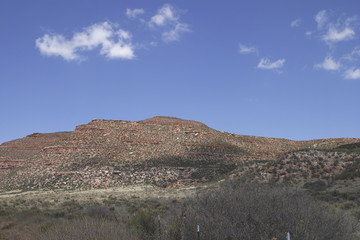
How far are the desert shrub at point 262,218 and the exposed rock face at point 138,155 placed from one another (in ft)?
117

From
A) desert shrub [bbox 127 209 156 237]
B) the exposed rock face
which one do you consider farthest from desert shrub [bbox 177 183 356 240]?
the exposed rock face

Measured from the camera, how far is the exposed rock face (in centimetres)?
4762

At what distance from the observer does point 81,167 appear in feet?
168

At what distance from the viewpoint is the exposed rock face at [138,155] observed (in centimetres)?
4762

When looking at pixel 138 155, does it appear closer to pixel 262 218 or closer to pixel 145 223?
pixel 145 223

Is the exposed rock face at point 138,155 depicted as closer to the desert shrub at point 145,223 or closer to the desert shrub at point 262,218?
the desert shrub at point 145,223

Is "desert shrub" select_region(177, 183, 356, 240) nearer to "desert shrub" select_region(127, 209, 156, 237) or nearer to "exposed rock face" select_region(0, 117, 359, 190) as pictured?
"desert shrub" select_region(127, 209, 156, 237)

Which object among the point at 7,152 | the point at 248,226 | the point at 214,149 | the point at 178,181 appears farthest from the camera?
the point at 7,152

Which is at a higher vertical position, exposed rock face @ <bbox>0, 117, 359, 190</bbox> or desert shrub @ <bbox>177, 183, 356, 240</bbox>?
exposed rock face @ <bbox>0, 117, 359, 190</bbox>

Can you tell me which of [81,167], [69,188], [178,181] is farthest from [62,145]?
[178,181]

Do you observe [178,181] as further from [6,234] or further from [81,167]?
[6,234]

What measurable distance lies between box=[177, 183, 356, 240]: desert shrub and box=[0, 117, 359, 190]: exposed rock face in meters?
35.7

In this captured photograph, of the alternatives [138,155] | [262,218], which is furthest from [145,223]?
[138,155]

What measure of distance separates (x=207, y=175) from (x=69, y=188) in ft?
67.8
